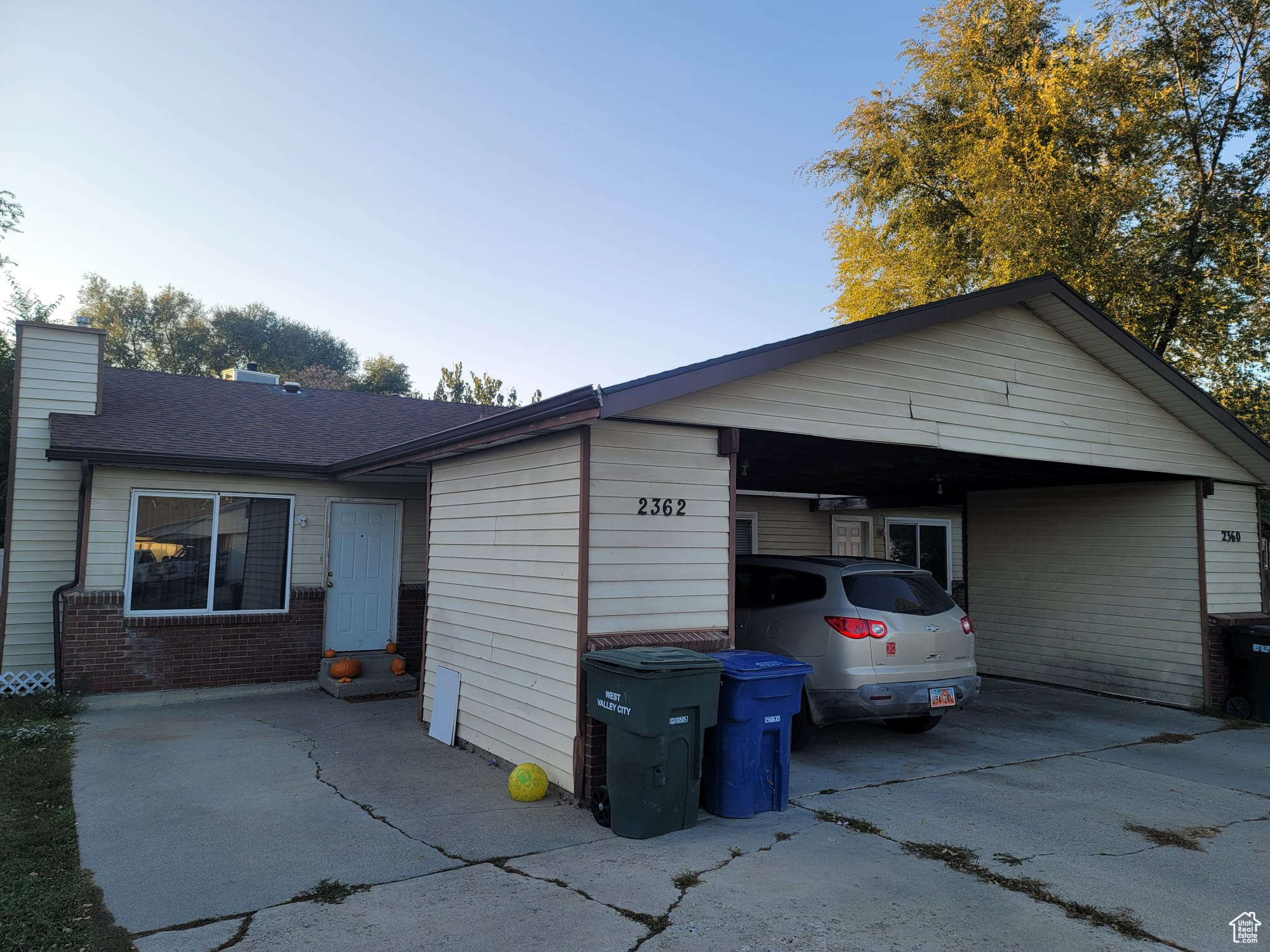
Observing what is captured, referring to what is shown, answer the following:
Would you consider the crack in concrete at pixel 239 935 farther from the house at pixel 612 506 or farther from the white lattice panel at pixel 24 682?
the white lattice panel at pixel 24 682

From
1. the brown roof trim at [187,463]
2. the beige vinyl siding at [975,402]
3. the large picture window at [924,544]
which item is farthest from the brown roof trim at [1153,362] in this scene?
the brown roof trim at [187,463]

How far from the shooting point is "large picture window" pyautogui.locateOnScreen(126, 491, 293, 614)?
9633 millimetres

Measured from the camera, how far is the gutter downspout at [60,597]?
9102 mm

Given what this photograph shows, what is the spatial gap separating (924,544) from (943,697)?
977 centimetres

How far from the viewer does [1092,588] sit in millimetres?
10641

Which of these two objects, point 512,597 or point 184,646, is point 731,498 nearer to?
point 512,597

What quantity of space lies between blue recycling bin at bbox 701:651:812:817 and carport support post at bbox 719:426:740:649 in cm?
75

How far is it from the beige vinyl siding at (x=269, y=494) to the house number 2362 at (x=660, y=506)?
632cm

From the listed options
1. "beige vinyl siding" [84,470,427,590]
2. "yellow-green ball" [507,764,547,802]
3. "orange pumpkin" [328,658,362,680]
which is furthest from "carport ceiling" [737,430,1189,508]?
"orange pumpkin" [328,658,362,680]

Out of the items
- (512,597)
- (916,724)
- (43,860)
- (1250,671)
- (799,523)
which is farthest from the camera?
(799,523)

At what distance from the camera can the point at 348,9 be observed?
10258 millimetres

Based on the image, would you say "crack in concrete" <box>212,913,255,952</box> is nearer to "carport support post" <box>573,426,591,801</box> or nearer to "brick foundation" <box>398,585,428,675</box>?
"carport support post" <box>573,426,591,801</box>

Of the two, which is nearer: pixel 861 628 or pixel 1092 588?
pixel 861 628

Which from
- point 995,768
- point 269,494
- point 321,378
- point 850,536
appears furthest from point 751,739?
point 321,378
